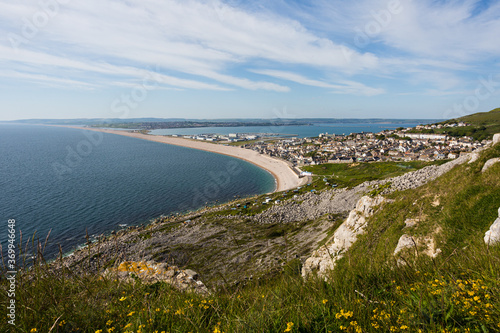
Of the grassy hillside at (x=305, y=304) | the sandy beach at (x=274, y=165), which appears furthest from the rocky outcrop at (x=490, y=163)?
the sandy beach at (x=274, y=165)

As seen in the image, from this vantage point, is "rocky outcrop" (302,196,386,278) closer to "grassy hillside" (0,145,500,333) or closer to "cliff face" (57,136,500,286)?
"cliff face" (57,136,500,286)

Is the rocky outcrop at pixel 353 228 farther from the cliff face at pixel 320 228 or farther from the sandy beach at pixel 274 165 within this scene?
the sandy beach at pixel 274 165

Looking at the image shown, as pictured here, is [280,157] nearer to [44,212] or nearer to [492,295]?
[44,212]

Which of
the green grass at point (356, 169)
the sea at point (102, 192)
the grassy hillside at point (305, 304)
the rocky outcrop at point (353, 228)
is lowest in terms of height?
the sea at point (102, 192)

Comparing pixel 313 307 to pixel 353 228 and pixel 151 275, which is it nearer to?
pixel 151 275

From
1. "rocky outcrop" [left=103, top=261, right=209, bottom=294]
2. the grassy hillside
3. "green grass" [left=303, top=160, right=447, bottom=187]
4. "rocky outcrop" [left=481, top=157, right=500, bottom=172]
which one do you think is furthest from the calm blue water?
"rocky outcrop" [left=481, top=157, right=500, bottom=172]

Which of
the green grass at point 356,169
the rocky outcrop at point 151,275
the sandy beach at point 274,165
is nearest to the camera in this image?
the rocky outcrop at point 151,275

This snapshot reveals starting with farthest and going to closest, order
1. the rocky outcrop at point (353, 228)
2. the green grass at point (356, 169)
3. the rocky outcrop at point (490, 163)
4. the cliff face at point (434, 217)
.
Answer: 1. the green grass at point (356, 169)
2. the rocky outcrop at point (353, 228)
3. the rocky outcrop at point (490, 163)
4. the cliff face at point (434, 217)

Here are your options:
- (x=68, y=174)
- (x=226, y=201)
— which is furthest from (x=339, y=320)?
(x=68, y=174)
